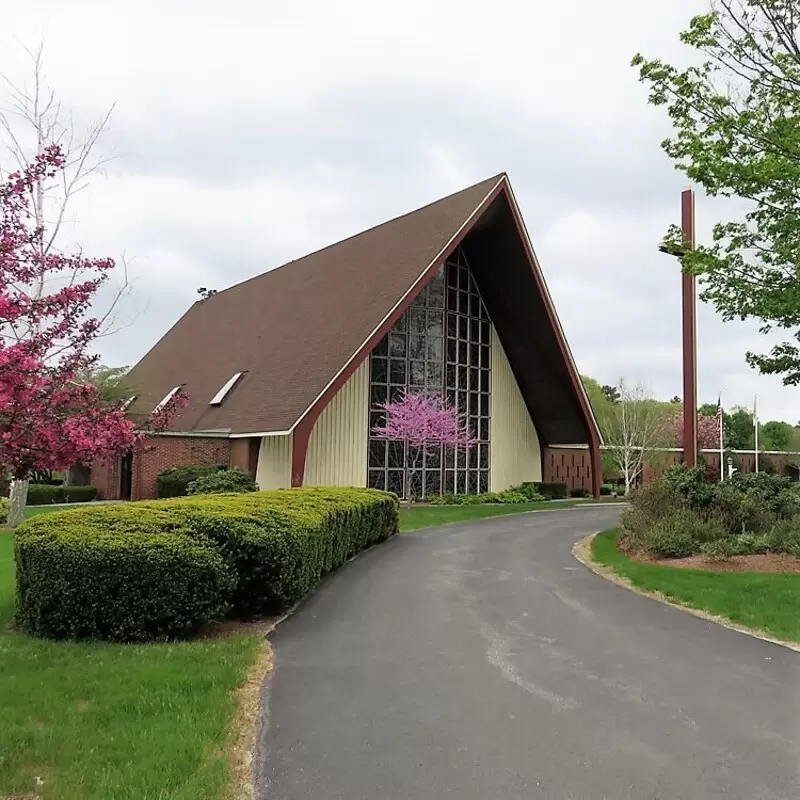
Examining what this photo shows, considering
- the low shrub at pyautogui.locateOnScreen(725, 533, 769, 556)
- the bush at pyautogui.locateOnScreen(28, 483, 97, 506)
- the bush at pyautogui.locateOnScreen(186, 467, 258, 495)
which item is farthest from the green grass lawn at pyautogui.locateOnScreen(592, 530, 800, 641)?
the bush at pyautogui.locateOnScreen(28, 483, 97, 506)

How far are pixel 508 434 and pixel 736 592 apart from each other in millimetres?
21039

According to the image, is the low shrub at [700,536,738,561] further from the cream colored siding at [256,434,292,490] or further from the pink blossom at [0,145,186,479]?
the cream colored siding at [256,434,292,490]

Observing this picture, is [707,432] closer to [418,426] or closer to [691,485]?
[418,426]

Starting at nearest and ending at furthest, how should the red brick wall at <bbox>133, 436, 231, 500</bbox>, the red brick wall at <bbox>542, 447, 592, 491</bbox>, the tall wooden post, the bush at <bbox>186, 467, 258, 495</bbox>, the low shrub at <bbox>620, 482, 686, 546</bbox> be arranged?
the low shrub at <bbox>620, 482, 686, 546</bbox> < the tall wooden post < the bush at <bbox>186, 467, 258, 495</bbox> < the red brick wall at <bbox>133, 436, 231, 500</bbox> < the red brick wall at <bbox>542, 447, 592, 491</bbox>

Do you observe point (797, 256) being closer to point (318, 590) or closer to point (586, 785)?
point (318, 590)

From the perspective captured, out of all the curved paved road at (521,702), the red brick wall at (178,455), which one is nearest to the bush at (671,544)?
the curved paved road at (521,702)

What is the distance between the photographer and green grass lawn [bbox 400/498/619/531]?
19.8m

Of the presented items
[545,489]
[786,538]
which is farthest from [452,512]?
[786,538]

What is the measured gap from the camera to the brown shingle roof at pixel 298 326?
75.7ft

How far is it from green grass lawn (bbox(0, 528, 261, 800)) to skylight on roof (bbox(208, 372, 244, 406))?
19447mm

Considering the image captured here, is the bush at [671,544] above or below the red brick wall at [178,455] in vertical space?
below

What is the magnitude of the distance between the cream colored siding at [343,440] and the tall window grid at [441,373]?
424 millimetres

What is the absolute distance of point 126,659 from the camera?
6227 millimetres

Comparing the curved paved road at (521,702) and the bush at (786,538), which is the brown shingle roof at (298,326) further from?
the curved paved road at (521,702)
